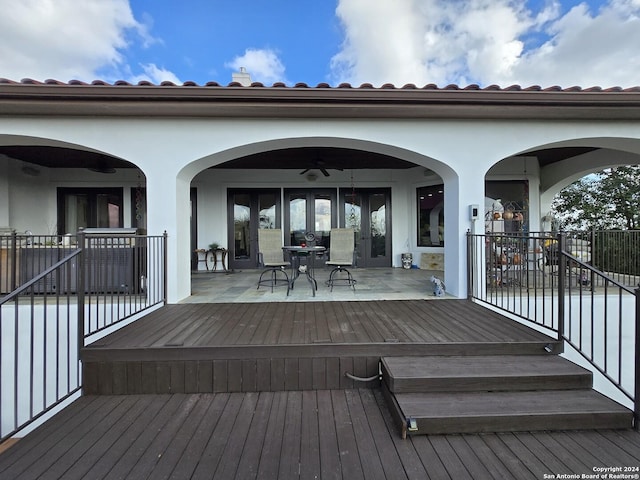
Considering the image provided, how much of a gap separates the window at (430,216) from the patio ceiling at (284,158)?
92 cm

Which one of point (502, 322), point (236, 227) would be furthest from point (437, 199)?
point (236, 227)

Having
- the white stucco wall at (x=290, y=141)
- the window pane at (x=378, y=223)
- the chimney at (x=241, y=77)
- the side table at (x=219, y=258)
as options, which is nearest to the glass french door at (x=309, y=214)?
the window pane at (x=378, y=223)

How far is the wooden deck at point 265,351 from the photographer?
7.48 ft

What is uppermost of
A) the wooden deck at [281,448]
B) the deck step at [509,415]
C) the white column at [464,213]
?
the white column at [464,213]

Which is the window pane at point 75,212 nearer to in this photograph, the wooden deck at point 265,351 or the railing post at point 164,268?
the railing post at point 164,268

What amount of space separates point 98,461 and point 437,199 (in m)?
7.38

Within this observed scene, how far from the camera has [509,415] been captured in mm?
1771

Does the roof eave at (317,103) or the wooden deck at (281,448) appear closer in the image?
the wooden deck at (281,448)

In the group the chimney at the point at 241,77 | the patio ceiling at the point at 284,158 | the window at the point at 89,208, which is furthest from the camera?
the window at the point at 89,208

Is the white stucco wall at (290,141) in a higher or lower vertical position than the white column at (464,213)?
higher

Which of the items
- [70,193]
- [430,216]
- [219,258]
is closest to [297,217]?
[219,258]

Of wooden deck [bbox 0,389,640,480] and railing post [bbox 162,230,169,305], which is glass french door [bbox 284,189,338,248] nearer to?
railing post [bbox 162,230,169,305]

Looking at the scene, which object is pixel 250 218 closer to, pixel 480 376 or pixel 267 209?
pixel 267 209

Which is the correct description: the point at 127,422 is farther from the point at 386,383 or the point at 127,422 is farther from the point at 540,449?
the point at 540,449
